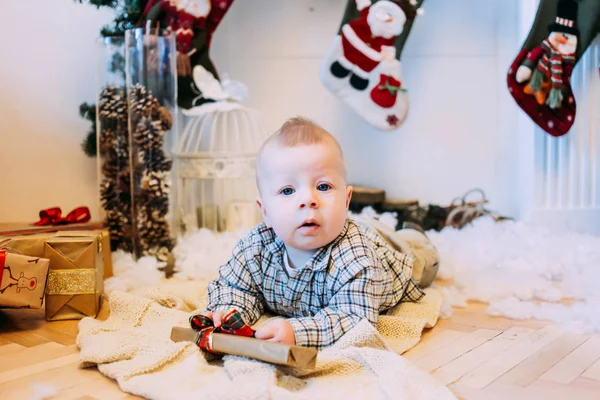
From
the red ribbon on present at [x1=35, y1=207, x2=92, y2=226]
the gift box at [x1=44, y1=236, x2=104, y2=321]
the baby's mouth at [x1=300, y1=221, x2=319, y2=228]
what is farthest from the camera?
the red ribbon on present at [x1=35, y1=207, x2=92, y2=226]

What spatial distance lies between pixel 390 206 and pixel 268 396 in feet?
5.51

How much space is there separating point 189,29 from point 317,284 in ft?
4.10

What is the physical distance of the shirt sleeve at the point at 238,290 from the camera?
117 centimetres

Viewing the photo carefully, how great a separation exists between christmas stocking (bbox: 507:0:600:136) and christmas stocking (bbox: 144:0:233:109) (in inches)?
40.7

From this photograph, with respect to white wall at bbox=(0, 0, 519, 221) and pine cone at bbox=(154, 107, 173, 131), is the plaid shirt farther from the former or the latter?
white wall at bbox=(0, 0, 519, 221)

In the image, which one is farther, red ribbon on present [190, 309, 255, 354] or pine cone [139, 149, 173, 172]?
pine cone [139, 149, 173, 172]

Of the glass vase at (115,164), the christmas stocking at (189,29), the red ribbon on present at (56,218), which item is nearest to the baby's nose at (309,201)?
the red ribbon on present at (56,218)

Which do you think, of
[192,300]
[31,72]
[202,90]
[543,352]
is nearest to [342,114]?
[202,90]

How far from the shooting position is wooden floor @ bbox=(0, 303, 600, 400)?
0.90 metres

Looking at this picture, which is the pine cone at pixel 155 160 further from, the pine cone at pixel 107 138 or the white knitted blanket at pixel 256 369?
the white knitted blanket at pixel 256 369

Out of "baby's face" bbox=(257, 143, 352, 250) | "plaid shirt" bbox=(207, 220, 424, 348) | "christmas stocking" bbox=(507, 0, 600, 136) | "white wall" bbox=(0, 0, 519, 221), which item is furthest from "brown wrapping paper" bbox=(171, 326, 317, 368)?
"white wall" bbox=(0, 0, 519, 221)

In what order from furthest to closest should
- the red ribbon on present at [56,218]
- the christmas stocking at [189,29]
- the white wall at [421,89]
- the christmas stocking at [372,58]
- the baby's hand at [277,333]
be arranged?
the white wall at [421,89] < the christmas stocking at [372,58] < the christmas stocking at [189,29] < the red ribbon on present at [56,218] < the baby's hand at [277,333]

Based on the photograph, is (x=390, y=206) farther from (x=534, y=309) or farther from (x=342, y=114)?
(x=534, y=309)

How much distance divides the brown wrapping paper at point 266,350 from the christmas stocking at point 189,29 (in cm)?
134
